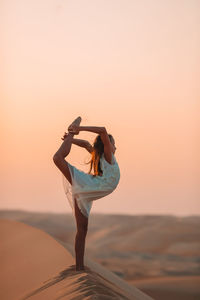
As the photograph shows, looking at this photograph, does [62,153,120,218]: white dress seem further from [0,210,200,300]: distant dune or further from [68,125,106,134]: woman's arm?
[0,210,200,300]: distant dune

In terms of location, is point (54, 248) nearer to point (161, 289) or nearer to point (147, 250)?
point (161, 289)

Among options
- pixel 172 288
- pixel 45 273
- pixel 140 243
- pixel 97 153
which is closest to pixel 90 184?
pixel 97 153

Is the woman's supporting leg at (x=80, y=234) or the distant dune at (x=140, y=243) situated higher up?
the woman's supporting leg at (x=80, y=234)

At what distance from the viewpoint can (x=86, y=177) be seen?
5941mm

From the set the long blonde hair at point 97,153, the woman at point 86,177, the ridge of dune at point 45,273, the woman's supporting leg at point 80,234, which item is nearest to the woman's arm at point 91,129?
the woman at point 86,177

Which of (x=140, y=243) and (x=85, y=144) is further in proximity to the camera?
(x=140, y=243)

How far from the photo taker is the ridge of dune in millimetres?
5086

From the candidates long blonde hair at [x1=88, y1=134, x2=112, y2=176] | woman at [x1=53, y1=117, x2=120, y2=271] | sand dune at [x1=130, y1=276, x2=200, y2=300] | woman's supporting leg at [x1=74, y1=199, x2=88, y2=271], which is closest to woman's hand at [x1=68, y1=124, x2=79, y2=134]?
woman at [x1=53, y1=117, x2=120, y2=271]

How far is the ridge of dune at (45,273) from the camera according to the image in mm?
5086

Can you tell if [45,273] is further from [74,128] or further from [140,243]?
[140,243]

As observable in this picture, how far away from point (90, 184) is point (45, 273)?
156 cm

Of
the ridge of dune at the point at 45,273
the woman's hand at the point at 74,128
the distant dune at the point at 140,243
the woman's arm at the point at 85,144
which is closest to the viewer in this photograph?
the ridge of dune at the point at 45,273

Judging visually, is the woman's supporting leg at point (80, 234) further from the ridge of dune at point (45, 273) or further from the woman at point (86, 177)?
the ridge of dune at point (45, 273)

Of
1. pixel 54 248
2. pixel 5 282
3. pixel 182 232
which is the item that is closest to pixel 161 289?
pixel 54 248
